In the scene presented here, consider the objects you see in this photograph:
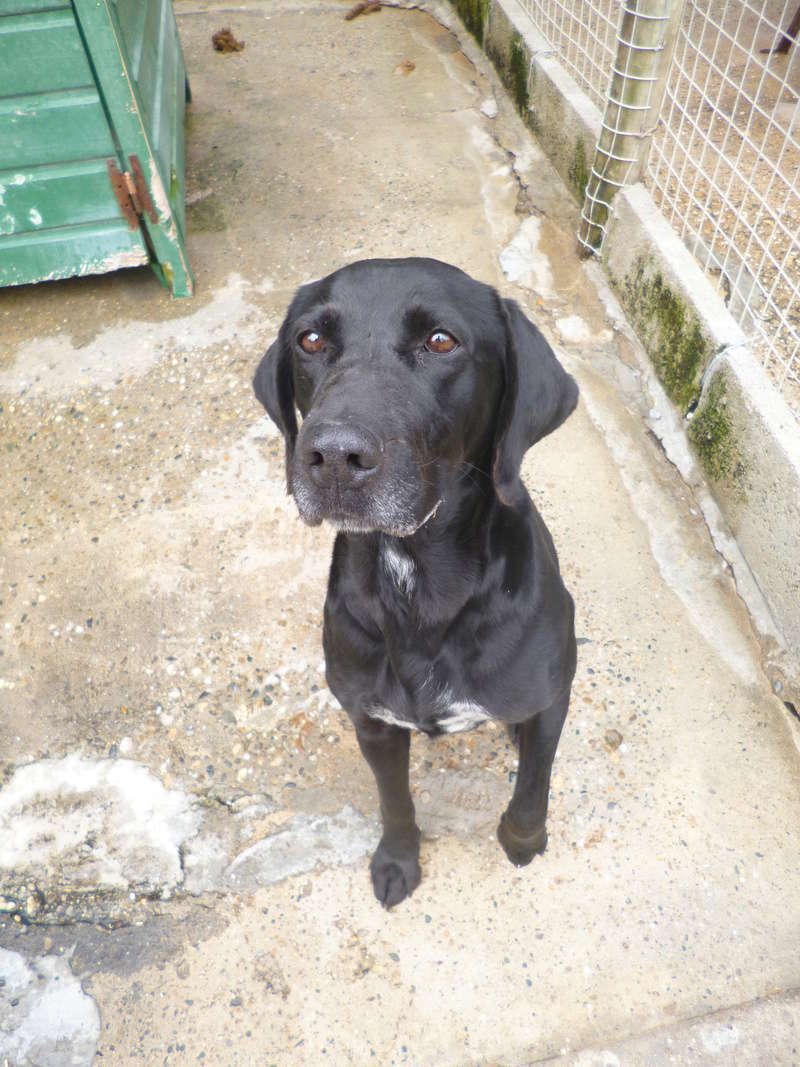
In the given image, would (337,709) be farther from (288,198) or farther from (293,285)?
(288,198)

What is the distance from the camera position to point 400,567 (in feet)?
5.37

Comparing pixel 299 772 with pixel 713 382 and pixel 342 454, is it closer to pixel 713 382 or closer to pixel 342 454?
pixel 342 454

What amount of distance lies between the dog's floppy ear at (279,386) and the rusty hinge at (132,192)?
6.55ft

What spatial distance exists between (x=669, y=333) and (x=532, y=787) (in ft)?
6.44

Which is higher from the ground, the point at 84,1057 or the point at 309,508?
the point at 309,508

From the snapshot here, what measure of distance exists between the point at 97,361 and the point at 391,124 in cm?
261

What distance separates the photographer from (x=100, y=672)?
2488 millimetres

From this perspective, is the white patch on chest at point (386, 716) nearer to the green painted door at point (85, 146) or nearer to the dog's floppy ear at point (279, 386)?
the dog's floppy ear at point (279, 386)

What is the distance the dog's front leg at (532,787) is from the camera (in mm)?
1798

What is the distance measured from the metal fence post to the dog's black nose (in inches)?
99.7

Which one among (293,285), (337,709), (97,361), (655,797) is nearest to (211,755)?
(337,709)

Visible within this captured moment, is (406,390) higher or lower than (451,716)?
higher

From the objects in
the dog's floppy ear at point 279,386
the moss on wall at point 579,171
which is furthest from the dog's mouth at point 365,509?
the moss on wall at point 579,171

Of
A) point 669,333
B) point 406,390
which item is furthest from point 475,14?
point 406,390
